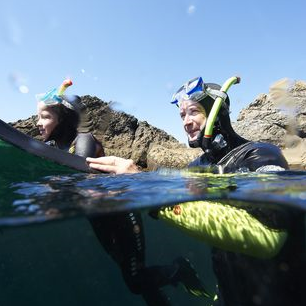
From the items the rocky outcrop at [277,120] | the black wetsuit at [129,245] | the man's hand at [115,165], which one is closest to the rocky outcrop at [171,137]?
the rocky outcrop at [277,120]

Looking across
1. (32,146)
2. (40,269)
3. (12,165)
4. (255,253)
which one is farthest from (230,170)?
(40,269)

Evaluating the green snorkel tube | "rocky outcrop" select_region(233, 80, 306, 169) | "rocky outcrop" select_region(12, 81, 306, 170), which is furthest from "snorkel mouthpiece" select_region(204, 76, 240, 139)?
"rocky outcrop" select_region(233, 80, 306, 169)

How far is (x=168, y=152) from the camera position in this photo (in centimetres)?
1677

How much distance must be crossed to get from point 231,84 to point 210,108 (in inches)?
22.7

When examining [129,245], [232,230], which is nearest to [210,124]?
[232,230]

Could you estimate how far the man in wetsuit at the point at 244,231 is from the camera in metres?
2.77

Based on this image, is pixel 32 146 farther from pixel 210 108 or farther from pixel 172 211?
pixel 210 108

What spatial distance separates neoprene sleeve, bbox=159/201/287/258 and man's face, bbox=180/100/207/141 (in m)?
1.46

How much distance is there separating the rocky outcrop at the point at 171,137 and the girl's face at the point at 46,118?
1101 cm

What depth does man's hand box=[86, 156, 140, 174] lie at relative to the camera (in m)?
3.23

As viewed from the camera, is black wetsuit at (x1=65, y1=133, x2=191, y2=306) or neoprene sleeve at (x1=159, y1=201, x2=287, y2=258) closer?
neoprene sleeve at (x1=159, y1=201, x2=287, y2=258)

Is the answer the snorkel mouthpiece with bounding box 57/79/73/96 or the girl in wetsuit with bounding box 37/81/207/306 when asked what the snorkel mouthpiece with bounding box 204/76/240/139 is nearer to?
the girl in wetsuit with bounding box 37/81/207/306

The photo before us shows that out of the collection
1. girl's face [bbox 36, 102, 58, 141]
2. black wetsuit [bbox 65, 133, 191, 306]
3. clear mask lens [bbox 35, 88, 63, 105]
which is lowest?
black wetsuit [bbox 65, 133, 191, 306]

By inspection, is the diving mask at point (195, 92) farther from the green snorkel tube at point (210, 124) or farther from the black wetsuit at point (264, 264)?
the black wetsuit at point (264, 264)
